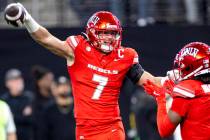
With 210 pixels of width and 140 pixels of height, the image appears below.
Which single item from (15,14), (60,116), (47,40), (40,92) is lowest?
(60,116)

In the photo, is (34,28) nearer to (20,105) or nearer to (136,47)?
(20,105)

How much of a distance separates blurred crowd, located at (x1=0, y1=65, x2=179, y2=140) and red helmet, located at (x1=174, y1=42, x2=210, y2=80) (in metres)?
4.71

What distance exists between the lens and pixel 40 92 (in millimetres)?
13086

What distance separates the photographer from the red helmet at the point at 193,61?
765 centimetres

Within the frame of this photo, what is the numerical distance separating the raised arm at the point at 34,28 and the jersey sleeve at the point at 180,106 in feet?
4.27

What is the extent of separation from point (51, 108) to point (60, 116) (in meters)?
0.20

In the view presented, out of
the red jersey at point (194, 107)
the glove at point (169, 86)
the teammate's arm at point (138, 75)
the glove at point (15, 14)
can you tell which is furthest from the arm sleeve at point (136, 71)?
the glove at point (15, 14)

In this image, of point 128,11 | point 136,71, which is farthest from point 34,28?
point 128,11

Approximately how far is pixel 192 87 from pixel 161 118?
0.40 metres

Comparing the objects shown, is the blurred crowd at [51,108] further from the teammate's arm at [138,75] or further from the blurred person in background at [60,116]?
the teammate's arm at [138,75]

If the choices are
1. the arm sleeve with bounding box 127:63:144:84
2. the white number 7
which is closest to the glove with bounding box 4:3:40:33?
the white number 7

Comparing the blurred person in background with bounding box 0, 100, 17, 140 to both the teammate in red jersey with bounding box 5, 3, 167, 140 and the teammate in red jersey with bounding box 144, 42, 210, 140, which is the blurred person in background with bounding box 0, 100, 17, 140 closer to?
the teammate in red jersey with bounding box 5, 3, 167, 140

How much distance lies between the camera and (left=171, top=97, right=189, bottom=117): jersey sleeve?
24.7 feet

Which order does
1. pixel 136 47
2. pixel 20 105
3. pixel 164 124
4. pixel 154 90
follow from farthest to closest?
pixel 136 47 → pixel 20 105 → pixel 154 90 → pixel 164 124
